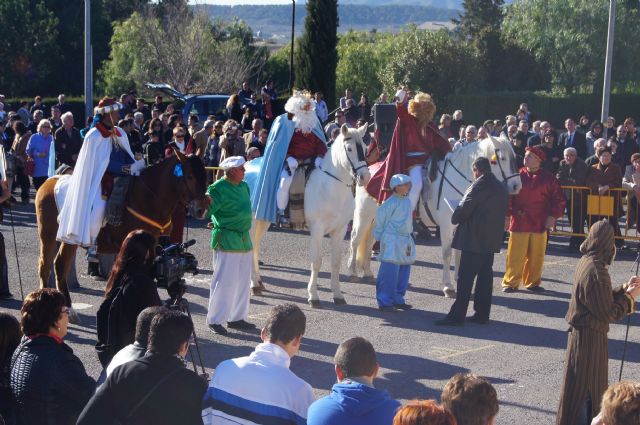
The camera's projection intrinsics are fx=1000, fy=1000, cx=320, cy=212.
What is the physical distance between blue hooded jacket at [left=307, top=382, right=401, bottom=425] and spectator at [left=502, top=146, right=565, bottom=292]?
9.63 meters

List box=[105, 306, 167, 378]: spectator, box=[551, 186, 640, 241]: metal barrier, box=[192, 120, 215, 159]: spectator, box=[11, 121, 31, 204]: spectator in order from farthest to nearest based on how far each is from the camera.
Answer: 1. box=[192, 120, 215, 159]: spectator
2. box=[11, 121, 31, 204]: spectator
3. box=[551, 186, 640, 241]: metal barrier
4. box=[105, 306, 167, 378]: spectator

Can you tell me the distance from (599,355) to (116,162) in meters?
6.37

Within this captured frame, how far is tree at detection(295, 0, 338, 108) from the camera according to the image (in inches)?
1529

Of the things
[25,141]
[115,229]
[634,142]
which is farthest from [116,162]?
[634,142]

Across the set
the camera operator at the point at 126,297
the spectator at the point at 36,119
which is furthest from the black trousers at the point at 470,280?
the spectator at the point at 36,119

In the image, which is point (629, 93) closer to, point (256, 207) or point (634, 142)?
point (634, 142)

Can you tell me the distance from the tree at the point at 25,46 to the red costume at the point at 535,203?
41.2 metres

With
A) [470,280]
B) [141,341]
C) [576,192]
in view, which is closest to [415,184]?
[470,280]

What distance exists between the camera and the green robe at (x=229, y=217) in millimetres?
11109

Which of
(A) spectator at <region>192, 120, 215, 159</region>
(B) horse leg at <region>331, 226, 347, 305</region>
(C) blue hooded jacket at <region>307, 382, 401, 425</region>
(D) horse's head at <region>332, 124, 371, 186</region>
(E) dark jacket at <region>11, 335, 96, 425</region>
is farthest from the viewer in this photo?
(A) spectator at <region>192, 120, 215, 159</region>

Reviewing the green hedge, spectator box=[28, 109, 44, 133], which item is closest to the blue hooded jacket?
spectator box=[28, 109, 44, 133]

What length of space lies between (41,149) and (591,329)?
15408mm

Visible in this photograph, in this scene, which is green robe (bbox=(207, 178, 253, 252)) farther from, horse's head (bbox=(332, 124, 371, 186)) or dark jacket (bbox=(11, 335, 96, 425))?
dark jacket (bbox=(11, 335, 96, 425))

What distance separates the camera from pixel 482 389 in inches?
183
